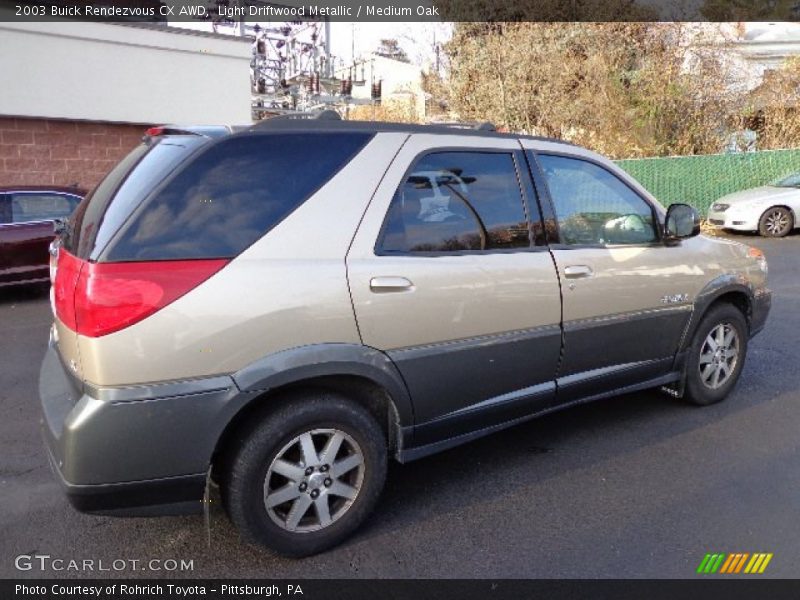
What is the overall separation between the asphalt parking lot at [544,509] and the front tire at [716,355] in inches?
5.0

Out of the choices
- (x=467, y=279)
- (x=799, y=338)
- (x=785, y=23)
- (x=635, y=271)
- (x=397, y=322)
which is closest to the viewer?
(x=397, y=322)

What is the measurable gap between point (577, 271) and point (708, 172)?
1365 centimetres

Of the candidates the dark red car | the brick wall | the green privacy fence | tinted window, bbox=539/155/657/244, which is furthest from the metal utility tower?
tinted window, bbox=539/155/657/244

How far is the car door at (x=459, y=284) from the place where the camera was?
2.74m

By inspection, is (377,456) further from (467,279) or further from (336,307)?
(467,279)

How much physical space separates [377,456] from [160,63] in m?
12.4

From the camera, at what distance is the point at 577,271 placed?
3375mm

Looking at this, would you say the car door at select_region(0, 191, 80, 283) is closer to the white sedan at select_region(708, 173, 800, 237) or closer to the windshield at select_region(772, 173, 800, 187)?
the white sedan at select_region(708, 173, 800, 237)

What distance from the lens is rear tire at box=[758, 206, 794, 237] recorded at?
12125 millimetres

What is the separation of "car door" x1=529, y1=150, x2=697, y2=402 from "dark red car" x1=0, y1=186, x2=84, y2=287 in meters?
6.87

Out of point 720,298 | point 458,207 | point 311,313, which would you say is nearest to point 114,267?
point 311,313

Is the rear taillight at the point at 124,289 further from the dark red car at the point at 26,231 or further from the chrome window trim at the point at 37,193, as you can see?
the chrome window trim at the point at 37,193

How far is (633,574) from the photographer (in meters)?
2.58

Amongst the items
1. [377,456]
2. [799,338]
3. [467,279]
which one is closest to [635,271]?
[467,279]
